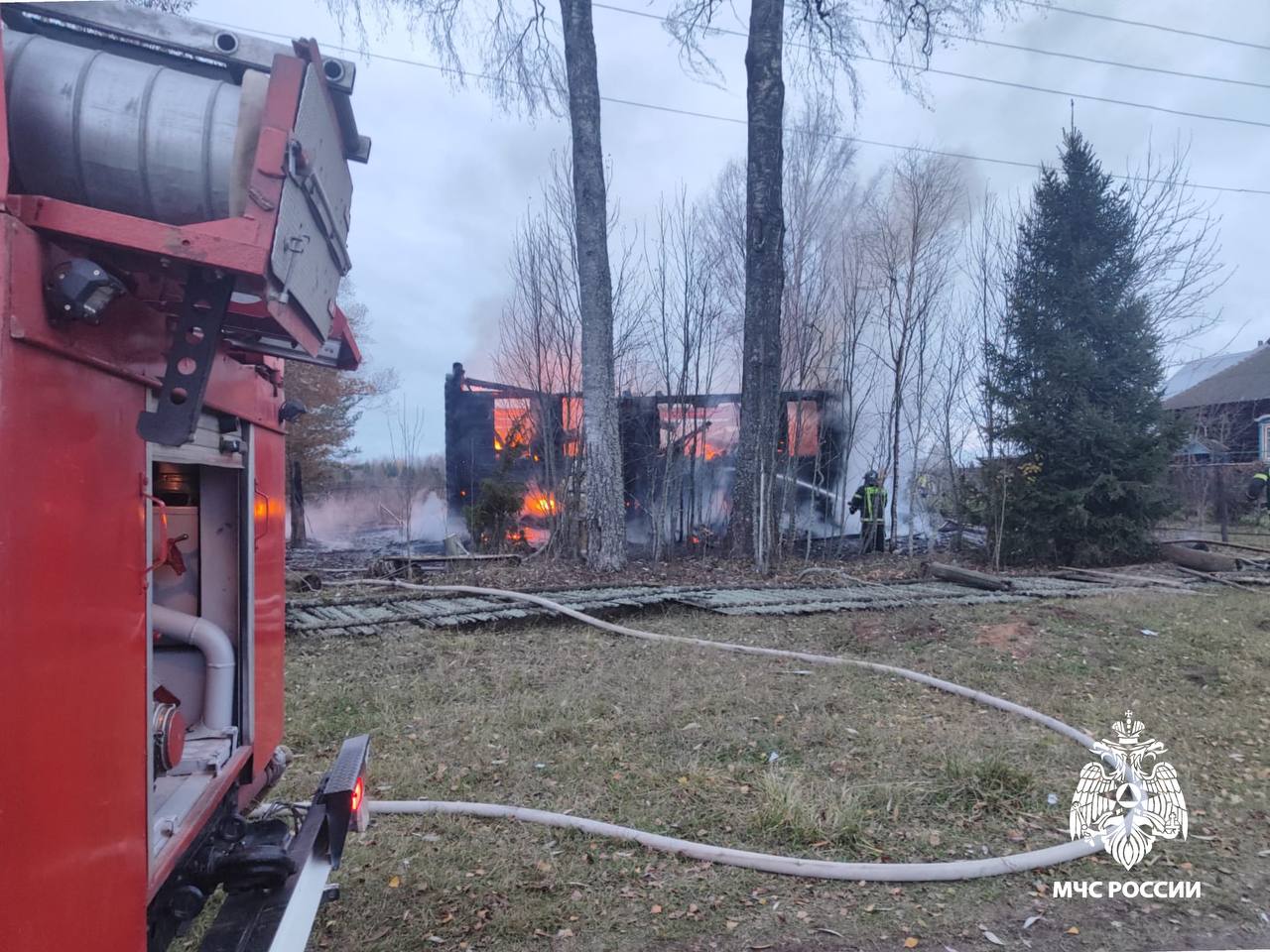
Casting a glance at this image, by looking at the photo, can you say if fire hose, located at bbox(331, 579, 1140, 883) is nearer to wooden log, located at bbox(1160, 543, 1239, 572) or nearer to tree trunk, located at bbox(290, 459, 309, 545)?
wooden log, located at bbox(1160, 543, 1239, 572)

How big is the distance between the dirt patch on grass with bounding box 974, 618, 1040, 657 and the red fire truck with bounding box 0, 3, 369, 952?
5.80 meters

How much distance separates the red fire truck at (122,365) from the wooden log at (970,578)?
8.91m

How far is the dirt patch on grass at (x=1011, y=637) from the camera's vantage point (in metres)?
6.28

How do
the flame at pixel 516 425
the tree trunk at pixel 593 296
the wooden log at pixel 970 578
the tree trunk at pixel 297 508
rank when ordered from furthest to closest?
the tree trunk at pixel 297 508 < the flame at pixel 516 425 < the tree trunk at pixel 593 296 < the wooden log at pixel 970 578

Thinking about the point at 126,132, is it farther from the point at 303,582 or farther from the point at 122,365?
the point at 303,582

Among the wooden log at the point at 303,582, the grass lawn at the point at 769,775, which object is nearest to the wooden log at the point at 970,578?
the grass lawn at the point at 769,775

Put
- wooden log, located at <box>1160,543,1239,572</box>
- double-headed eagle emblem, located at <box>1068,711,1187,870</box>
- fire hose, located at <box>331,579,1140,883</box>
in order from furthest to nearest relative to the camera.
→ 1. wooden log, located at <box>1160,543,1239,572</box>
2. double-headed eagle emblem, located at <box>1068,711,1187,870</box>
3. fire hose, located at <box>331,579,1140,883</box>

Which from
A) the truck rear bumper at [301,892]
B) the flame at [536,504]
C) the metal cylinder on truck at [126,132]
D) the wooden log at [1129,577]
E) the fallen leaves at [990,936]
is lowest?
the fallen leaves at [990,936]

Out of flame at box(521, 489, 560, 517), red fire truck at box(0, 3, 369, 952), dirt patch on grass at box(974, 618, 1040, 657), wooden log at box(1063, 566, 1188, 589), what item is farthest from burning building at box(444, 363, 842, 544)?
red fire truck at box(0, 3, 369, 952)

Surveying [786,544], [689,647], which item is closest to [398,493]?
[786,544]

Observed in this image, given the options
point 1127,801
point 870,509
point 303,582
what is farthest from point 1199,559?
point 303,582

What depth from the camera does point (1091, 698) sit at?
5184mm

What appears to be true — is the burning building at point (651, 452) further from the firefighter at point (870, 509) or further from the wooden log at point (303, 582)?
the wooden log at point (303, 582)

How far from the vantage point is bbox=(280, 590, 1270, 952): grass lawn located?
2.73 m
